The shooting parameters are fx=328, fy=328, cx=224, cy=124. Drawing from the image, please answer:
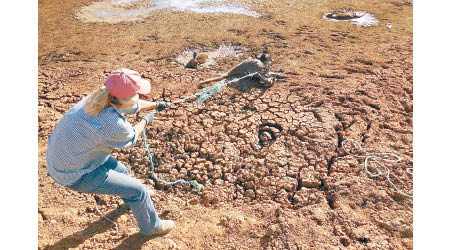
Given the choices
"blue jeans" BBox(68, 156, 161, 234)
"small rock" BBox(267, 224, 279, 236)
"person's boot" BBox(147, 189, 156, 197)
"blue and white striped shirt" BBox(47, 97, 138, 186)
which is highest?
"blue and white striped shirt" BBox(47, 97, 138, 186)

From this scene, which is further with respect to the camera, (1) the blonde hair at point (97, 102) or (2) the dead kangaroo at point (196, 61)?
(2) the dead kangaroo at point (196, 61)

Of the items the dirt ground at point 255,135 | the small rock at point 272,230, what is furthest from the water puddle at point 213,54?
the small rock at point 272,230

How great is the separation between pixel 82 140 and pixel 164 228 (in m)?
0.98

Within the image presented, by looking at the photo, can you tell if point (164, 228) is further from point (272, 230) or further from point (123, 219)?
point (272, 230)

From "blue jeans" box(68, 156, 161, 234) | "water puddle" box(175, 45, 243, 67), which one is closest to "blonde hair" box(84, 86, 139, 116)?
"blue jeans" box(68, 156, 161, 234)

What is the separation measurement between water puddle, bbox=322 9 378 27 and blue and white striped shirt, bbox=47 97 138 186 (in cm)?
533

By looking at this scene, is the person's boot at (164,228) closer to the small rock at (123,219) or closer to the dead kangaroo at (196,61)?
the small rock at (123,219)

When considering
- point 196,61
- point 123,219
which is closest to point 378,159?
point 123,219

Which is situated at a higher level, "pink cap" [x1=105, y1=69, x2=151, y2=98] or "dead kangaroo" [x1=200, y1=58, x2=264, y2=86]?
"pink cap" [x1=105, y1=69, x2=151, y2=98]

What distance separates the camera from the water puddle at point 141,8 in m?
6.44

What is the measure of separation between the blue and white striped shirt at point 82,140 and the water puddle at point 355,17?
5329mm

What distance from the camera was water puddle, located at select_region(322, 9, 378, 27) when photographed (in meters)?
6.04

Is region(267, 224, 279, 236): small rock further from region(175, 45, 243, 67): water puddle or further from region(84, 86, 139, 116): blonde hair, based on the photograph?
region(175, 45, 243, 67): water puddle

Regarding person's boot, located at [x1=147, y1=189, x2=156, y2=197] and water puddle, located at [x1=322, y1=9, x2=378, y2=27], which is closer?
person's boot, located at [x1=147, y1=189, x2=156, y2=197]
